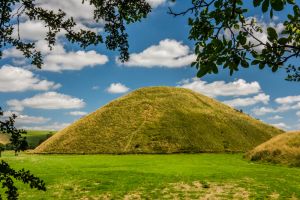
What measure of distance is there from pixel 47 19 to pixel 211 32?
17.6 feet

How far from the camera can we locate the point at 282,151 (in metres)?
49.4

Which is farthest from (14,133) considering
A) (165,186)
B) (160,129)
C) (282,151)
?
(160,129)

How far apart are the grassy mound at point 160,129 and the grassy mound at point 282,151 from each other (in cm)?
3256

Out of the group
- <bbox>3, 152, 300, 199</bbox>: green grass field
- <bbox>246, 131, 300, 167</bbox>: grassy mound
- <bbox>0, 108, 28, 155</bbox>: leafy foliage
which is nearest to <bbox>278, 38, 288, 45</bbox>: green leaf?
<bbox>0, 108, 28, 155</bbox>: leafy foliage

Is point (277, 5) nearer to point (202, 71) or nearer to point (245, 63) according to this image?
point (245, 63)

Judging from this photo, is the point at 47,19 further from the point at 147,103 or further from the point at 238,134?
the point at 147,103

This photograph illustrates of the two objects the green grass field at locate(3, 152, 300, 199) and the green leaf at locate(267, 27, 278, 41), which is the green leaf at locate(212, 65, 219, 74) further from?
the green grass field at locate(3, 152, 300, 199)

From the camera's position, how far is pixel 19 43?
10.3 meters

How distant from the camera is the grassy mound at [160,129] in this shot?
8975 cm

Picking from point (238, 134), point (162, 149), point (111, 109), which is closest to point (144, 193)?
point (162, 149)

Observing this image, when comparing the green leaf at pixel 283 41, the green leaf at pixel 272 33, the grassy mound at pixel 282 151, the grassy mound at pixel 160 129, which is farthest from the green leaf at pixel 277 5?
the grassy mound at pixel 160 129

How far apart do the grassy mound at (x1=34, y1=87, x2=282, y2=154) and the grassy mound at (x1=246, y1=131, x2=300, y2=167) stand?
3256 centimetres

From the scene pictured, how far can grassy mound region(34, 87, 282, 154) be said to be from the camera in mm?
89750

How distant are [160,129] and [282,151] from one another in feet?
168
